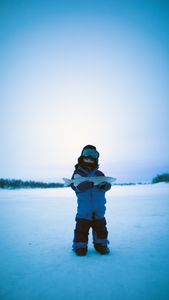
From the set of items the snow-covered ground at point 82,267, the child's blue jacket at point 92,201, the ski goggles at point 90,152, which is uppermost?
the ski goggles at point 90,152

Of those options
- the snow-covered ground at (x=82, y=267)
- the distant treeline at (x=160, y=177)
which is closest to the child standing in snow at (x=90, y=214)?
the snow-covered ground at (x=82, y=267)

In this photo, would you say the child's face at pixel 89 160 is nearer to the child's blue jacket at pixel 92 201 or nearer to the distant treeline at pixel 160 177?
the child's blue jacket at pixel 92 201

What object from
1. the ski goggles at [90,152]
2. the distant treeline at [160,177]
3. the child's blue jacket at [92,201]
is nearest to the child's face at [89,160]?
the ski goggles at [90,152]

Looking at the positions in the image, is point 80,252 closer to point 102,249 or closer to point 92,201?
point 102,249

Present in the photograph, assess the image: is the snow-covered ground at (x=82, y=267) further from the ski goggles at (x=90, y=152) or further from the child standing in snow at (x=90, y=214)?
the ski goggles at (x=90, y=152)

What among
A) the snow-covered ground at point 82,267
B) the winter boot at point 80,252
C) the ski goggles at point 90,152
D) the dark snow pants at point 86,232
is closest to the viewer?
the snow-covered ground at point 82,267

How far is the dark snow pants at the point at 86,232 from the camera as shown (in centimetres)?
329

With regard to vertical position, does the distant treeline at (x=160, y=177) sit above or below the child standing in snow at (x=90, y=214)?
above

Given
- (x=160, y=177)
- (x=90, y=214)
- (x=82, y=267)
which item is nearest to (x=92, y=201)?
(x=90, y=214)

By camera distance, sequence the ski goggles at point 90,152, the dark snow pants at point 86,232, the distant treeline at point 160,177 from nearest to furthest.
Result: the dark snow pants at point 86,232, the ski goggles at point 90,152, the distant treeline at point 160,177

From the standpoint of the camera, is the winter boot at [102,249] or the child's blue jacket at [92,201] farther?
the child's blue jacket at [92,201]

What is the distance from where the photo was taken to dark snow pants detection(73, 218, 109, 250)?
3.29 meters

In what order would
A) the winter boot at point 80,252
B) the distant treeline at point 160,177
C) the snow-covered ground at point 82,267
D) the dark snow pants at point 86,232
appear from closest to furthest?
the snow-covered ground at point 82,267
the winter boot at point 80,252
the dark snow pants at point 86,232
the distant treeline at point 160,177

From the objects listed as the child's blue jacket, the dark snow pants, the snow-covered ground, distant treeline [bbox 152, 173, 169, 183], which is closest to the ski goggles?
the child's blue jacket
